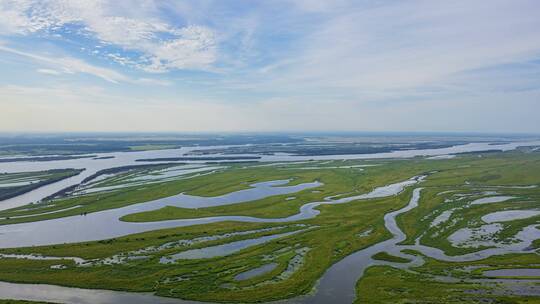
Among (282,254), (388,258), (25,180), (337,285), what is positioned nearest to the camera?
(337,285)

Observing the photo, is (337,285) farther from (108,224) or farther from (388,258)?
(108,224)

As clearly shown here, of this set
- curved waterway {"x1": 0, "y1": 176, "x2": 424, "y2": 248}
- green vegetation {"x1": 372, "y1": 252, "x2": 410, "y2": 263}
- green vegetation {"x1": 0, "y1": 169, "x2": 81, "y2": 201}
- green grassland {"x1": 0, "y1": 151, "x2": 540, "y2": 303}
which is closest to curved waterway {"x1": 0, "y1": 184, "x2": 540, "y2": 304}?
green vegetation {"x1": 372, "y1": 252, "x2": 410, "y2": 263}

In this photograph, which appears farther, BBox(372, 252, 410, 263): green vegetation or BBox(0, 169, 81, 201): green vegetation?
BBox(0, 169, 81, 201): green vegetation

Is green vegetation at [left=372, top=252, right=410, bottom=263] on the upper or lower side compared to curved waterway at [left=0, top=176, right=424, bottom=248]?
lower

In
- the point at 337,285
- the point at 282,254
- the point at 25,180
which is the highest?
the point at 25,180

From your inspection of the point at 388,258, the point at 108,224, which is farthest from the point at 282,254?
the point at 108,224

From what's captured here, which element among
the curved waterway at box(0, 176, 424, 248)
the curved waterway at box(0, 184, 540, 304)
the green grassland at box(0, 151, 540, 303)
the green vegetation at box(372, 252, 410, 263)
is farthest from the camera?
the curved waterway at box(0, 176, 424, 248)

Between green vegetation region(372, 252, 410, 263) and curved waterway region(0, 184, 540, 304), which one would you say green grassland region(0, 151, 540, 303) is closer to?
green vegetation region(372, 252, 410, 263)

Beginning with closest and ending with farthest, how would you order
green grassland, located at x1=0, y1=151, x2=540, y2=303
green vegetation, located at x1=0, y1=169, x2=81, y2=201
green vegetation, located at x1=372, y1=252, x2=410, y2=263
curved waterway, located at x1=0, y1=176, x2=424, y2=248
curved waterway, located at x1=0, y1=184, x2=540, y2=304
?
curved waterway, located at x1=0, y1=184, x2=540, y2=304 → green grassland, located at x1=0, y1=151, x2=540, y2=303 → green vegetation, located at x1=372, y1=252, x2=410, y2=263 → curved waterway, located at x1=0, y1=176, x2=424, y2=248 → green vegetation, located at x1=0, y1=169, x2=81, y2=201

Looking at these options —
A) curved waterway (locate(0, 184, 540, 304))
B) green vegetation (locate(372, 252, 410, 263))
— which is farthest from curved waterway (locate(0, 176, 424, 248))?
green vegetation (locate(372, 252, 410, 263))

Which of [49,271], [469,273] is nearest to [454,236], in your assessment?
[469,273]

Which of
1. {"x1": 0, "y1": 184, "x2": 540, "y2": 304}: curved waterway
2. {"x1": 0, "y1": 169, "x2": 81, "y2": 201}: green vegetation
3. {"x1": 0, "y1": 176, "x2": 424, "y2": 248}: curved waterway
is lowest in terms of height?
{"x1": 0, "y1": 184, "x2": 540, "y2": 304}: curved waterway
